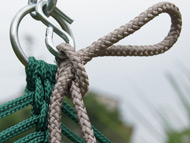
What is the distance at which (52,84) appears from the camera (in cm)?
59

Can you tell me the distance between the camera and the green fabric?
0.56 metres

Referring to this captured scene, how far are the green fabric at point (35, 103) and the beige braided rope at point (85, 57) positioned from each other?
2 centimetres

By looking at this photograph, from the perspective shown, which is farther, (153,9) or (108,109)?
(108,109)

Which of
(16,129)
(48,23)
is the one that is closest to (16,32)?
(48,23)

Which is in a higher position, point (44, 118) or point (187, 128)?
point (44, 118)

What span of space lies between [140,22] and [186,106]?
72cm

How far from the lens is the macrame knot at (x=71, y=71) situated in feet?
1.81

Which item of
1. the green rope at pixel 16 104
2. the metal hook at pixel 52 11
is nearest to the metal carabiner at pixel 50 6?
the metal hook at pixel 52 11

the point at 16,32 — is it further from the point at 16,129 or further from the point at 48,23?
the point at 16,129

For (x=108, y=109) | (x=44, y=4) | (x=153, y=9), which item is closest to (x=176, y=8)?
(x=153, y=9)

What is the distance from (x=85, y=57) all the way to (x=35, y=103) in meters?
0.11

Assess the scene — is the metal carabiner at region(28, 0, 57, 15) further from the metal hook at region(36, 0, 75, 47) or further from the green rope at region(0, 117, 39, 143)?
the green rope at region(0, 117, 39, 143)

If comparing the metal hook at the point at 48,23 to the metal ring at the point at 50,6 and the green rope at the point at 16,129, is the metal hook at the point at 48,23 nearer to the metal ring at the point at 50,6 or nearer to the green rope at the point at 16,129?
the metal ring at the point at 50,6

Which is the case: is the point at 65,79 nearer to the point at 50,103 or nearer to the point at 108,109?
the point at 50,103
